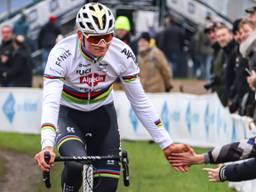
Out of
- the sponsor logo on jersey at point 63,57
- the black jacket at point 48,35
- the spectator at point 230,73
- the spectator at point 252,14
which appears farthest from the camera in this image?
the black jacket at point 48,35

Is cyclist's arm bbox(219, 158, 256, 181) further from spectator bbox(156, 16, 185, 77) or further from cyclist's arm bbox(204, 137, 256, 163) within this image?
spectator bbox(156, 16, 185, 77)

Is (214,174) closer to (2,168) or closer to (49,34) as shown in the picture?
(2,168)

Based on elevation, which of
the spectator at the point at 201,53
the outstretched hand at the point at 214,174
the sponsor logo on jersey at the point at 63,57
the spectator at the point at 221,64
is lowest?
the spectator at the point at 201,53

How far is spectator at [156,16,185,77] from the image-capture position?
28.2 metres

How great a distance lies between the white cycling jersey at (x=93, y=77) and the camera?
26.5ft

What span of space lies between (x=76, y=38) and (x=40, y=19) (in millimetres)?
22689

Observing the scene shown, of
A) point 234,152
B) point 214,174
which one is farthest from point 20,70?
point 234,152

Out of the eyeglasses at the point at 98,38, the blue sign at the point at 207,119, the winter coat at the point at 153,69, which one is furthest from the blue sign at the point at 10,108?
the eyeglasses at the point at 98,38

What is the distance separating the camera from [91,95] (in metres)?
8.38

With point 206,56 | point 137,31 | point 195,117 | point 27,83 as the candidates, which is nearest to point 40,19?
point 137,31

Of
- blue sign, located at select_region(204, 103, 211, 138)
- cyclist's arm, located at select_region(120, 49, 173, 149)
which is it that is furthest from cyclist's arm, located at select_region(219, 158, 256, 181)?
blue sign, located at select_region(204, 103, 211, 138)

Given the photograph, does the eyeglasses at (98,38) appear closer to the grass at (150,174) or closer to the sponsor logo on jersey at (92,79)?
the sponsor logo on jersey at (92,79)

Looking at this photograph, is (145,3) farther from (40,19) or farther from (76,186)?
(76,186)

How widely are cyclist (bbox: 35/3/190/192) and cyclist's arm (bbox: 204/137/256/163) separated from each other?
0.60m
